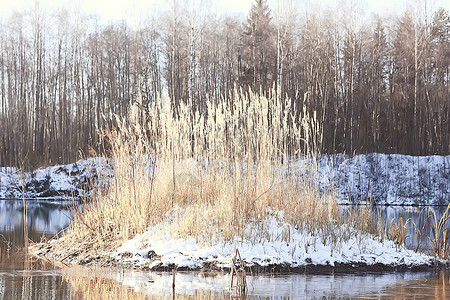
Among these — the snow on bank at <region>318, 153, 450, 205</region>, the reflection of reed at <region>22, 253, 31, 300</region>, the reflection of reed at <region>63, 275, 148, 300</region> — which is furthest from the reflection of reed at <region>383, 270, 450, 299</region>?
the snow on bank at <region>318, 153, 450, 205</region>

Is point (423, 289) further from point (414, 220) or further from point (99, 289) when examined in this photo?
point (414, 220)

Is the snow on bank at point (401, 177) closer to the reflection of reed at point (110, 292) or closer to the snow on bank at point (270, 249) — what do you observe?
the snow on bank at point (270, 249)

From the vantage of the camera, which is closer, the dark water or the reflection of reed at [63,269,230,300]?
the reflection of reed at [63,269,230,300]

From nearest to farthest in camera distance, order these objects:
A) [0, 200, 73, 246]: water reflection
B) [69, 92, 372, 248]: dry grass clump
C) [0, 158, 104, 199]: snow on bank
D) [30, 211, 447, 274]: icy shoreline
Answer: [30, 211, 447, 274]: icy shoreline, [69, 92, 372, 248]: dry grass clump, [0, 200, 73, 246]: water reflection, [0, 158, 104, 199]: snow on bank

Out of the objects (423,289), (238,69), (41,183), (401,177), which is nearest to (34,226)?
(423,289)

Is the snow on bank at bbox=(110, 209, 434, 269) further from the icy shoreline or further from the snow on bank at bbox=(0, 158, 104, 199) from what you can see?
the snow on bank at bbox=(0, 158, 104, 199)

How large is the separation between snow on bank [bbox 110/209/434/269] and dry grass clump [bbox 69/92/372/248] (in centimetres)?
14

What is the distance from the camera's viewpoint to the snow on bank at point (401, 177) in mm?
20594

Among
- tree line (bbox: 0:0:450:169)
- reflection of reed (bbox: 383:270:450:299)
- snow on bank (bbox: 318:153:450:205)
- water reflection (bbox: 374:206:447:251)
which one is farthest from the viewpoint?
tree line (bbox: 0:0:450:169)

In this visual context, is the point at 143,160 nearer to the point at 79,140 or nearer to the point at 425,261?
the point at 425,261

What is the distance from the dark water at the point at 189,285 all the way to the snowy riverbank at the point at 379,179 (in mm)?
14868

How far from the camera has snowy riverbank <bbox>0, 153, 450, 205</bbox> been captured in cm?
2067

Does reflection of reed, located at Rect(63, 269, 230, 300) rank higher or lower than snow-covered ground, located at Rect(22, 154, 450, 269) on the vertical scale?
lower

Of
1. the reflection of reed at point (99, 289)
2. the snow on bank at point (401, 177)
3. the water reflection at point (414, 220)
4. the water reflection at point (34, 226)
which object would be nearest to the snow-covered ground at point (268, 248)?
the water reflection at point (414, 220)
